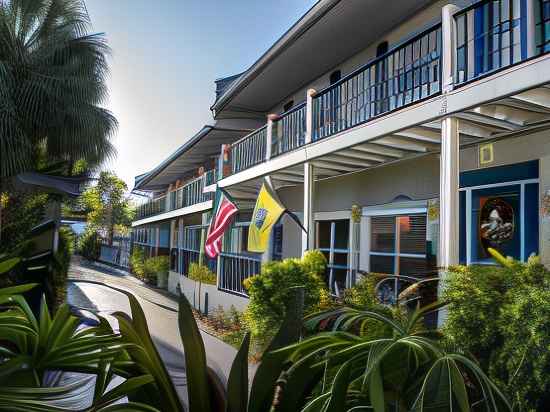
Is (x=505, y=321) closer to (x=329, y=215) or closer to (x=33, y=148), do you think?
(x=329, y=215)

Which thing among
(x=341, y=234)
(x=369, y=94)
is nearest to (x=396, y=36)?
(x=369, y=94)

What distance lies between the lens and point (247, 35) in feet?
47.9

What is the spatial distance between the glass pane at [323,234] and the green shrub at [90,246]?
32679 mm

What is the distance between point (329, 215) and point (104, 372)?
28.8 ft

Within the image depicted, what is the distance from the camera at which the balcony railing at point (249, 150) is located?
36.3 ft

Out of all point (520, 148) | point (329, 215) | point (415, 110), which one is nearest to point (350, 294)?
point (415, 110)

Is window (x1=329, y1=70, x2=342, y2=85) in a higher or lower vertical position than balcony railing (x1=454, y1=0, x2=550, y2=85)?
higher

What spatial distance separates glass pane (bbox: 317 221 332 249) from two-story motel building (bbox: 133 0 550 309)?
Result: 27 mm

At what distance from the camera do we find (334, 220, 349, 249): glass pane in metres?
10.3

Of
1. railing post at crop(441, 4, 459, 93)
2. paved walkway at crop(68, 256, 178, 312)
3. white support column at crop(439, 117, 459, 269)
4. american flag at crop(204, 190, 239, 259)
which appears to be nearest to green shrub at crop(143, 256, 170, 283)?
paved walkway at crop(68, 256, 178, 312)

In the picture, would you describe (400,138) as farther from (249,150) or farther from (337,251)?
(249,150)

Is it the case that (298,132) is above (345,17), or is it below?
below

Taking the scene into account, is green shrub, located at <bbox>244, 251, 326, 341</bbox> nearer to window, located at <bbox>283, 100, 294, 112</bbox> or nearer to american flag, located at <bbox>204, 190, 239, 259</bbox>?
american flag, located at <bbox>204, 190, 239, 259</bbox>

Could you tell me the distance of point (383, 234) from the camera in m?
9.00
